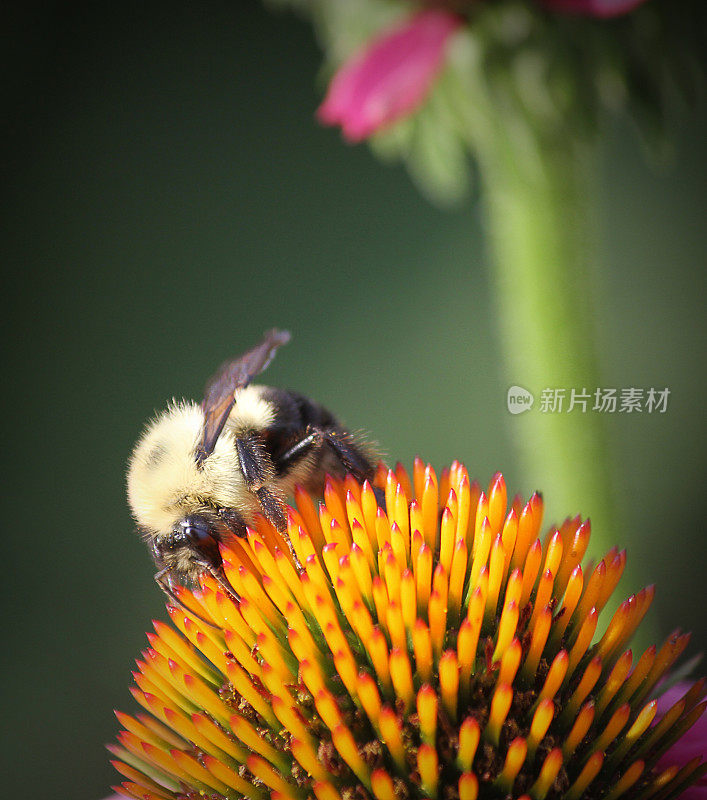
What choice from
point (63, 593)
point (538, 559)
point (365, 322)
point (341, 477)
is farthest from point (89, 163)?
point (538, 559)

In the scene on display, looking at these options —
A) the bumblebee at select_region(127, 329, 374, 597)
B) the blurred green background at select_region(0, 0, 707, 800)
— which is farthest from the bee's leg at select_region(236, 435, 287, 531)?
the blurred green background at select_region(0, 0, 707, 800)

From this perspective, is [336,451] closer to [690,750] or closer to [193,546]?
[193,546]

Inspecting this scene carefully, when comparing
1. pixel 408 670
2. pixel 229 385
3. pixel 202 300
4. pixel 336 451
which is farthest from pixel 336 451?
pixel 202 300

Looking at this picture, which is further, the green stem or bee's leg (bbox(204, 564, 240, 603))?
the green stem

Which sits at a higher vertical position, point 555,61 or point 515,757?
point 555,61

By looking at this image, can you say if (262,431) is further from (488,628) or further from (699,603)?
(699,603)

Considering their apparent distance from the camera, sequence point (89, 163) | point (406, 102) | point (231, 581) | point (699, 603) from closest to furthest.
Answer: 1. point (231, 581)
2. point (406, 102)
3. point (699, 603)
4. point (89, 163)

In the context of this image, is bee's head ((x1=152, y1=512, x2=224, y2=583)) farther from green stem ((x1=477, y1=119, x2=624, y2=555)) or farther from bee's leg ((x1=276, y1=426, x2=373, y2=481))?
green stem ((x1=477, y1=119, x2=624, y2=555))
